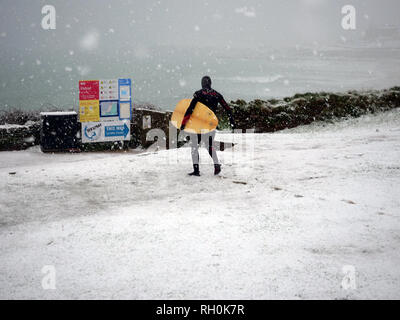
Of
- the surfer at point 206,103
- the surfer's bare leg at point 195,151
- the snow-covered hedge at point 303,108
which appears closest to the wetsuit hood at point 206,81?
the surfer at point 206,103

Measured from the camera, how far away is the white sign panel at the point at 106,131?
1107 cm

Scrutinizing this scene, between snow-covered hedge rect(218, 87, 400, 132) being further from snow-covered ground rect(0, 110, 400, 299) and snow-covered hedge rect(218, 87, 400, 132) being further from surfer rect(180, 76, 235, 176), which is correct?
surfer rect(180, 76, 235, 176)

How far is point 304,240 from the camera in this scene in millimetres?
3646

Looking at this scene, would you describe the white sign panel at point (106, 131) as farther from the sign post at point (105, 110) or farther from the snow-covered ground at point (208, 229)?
the snow-covered ground at point (208, 229)

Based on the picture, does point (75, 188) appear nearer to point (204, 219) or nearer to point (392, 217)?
point (204, 219)

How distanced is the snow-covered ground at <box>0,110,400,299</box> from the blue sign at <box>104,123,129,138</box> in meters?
4.19

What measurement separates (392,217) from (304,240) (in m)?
1.28

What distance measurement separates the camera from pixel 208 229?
13.0ft

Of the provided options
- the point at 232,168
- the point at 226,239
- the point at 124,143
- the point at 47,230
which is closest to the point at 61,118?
the point at 124,143
